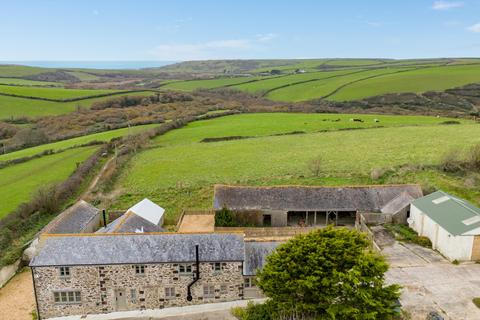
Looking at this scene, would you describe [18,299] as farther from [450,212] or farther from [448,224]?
[450,212]

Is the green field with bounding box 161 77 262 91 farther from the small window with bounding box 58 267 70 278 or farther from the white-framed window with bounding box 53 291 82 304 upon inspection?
the white-framed window with bounding box 53 291 82 304

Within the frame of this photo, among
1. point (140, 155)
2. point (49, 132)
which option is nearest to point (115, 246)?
point (140, 155)

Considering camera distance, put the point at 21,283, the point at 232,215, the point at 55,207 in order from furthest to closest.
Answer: the point at 55,207
the point at 232,215
the point at 21,283

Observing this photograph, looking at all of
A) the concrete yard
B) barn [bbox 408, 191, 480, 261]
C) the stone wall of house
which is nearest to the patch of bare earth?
the stone wall of house

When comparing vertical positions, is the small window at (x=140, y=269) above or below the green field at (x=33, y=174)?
above

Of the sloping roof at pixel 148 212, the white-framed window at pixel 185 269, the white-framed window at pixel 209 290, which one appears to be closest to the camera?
the white-framed window at pixel 185 269

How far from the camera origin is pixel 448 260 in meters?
26.5

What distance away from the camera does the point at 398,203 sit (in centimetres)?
3391

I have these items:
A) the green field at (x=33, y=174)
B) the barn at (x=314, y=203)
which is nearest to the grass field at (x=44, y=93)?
the green field at (x=33, y=174)

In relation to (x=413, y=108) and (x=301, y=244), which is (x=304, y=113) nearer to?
(x=413, y=108)

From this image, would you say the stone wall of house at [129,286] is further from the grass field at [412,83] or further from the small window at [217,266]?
the grass field at [412,83]

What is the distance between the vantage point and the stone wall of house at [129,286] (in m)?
22.0

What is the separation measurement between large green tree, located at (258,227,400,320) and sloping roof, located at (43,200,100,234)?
18.2 metres

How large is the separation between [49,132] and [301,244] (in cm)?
7137
